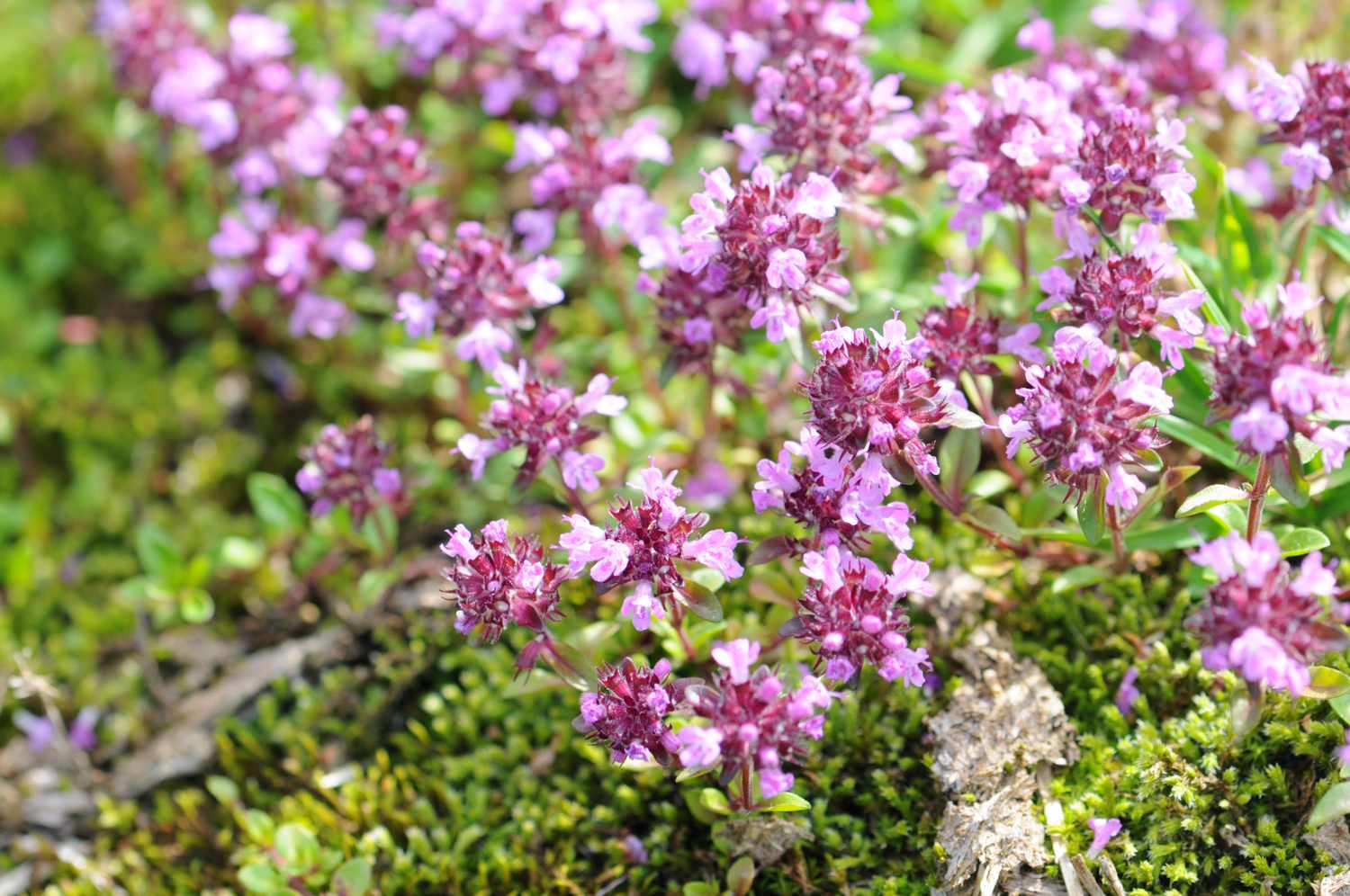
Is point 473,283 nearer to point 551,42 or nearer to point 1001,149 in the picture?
point 551,42

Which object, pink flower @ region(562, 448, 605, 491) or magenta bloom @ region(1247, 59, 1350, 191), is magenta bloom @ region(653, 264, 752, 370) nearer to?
pink flower @ region(562, 448, 605, 491)

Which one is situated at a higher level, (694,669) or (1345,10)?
(1345,10)

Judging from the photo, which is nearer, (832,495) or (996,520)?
(832,495)

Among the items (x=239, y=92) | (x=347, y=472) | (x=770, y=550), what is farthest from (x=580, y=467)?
(x=239, y=92)

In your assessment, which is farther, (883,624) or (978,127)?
(978,127)

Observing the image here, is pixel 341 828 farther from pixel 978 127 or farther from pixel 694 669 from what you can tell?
pixel 978 127

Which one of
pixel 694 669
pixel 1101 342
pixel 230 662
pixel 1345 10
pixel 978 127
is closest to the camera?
pixel 1101 342

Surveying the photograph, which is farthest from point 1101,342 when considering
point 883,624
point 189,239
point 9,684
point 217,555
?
point 189,239
